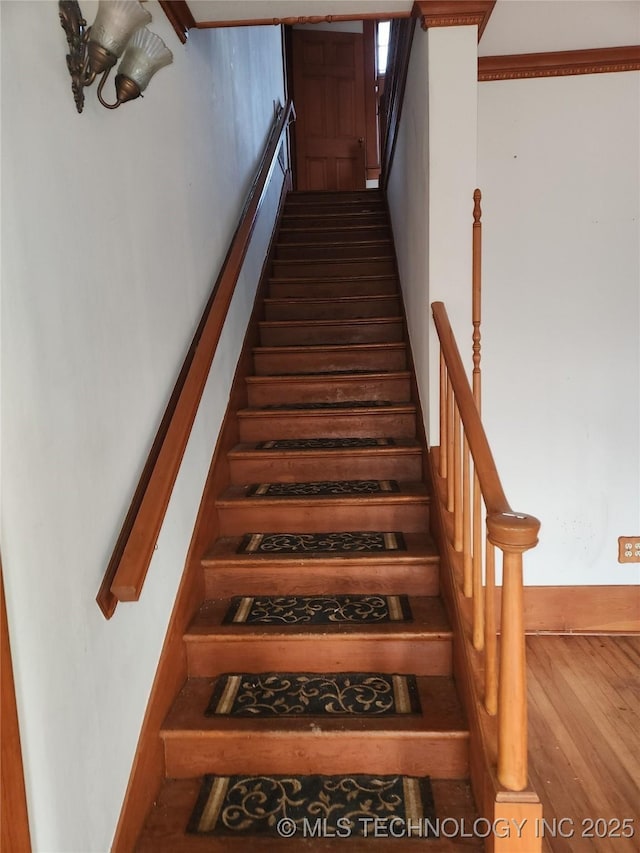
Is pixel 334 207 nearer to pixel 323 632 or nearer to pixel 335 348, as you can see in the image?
pixel 335 348

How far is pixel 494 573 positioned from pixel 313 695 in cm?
73

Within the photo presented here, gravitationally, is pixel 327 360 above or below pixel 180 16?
below

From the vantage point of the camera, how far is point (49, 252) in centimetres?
117

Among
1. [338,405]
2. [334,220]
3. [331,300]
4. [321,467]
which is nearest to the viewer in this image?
[321,467]

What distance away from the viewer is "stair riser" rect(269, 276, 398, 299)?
3.69 meters

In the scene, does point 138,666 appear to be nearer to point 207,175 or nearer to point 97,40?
point 97,40

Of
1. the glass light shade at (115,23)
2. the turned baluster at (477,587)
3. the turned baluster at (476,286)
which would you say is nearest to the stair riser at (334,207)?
the turned baluster at (476,286)

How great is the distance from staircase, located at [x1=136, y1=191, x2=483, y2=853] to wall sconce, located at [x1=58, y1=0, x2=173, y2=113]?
4.98 feet

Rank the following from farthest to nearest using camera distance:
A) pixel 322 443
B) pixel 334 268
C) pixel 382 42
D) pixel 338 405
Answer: pixel 382 42, pixel 334 268, pixel 338 405, pixel 322 443

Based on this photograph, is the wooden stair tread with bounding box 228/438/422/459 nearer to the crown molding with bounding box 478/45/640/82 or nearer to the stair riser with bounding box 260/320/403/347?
the stair riser with bounding box 260/320/403/347

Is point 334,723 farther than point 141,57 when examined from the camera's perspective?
Yes

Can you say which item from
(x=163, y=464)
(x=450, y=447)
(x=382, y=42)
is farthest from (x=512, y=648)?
(x=382, y=42)

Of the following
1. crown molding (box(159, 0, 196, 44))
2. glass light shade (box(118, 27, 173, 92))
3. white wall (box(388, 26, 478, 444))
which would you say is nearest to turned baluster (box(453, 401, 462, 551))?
white wall (box(388, 26, 478, 444))

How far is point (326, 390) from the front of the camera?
3.02 m
